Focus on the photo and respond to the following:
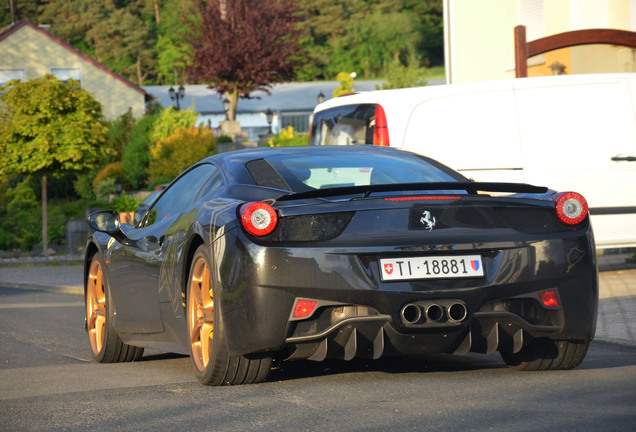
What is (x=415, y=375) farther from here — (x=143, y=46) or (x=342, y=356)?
(x=143, y=46)

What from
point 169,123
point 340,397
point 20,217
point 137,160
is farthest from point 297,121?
point 340,397

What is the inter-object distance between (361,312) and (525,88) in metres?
7.26

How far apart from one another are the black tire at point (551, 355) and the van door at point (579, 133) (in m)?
6.02

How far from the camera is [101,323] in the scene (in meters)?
8.02

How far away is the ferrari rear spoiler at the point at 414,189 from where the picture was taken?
18.7 ft

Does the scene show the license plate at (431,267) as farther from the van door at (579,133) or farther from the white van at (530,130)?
the van door at (579,133)

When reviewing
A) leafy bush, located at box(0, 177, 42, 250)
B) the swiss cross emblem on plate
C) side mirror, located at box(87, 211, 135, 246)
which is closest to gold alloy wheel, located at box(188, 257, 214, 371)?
the swiss cross emblem on plate

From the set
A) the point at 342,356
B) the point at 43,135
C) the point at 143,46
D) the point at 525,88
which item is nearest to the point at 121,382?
the point at 342,356

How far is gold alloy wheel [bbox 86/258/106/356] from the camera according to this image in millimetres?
7977

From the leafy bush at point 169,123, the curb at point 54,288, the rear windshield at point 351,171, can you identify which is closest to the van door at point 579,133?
the rear windshield at point 351,171

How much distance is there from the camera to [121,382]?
658 cm

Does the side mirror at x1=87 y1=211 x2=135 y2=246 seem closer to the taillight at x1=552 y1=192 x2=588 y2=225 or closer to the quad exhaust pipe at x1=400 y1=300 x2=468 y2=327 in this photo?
the quad exhaust pipe at x1=400 y1=300 x2=468 y2=327

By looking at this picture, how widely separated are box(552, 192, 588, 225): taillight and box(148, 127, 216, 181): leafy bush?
93.0 ft

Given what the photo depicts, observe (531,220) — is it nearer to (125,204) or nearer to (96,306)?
(96,306)
